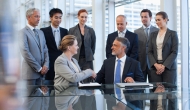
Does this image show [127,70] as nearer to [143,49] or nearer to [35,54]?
[143,49]

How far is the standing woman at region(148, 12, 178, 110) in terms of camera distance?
3.57m

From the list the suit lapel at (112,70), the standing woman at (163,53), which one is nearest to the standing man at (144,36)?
the standing woman at (163,53)

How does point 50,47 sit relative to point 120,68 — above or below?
above

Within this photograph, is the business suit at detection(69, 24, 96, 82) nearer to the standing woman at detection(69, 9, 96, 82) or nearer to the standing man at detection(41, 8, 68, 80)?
the standing woman at detection(69, 9, 96, 82)

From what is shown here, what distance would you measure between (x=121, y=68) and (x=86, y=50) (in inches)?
51.7

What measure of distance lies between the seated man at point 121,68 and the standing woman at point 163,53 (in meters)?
0.53

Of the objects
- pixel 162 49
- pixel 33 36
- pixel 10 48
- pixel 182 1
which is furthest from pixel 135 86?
pixel 10 48

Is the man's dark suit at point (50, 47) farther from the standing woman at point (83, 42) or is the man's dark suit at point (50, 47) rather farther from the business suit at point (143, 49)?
the business suit at point (143, 49)

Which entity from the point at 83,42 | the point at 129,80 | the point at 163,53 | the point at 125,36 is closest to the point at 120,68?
the point at 129,80

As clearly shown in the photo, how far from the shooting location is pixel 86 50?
172 inches

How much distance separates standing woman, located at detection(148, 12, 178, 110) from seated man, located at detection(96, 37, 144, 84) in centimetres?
53

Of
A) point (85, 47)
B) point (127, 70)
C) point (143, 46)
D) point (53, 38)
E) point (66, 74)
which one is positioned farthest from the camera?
point (85, 47)

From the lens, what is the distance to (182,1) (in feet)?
13.1

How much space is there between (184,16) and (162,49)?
2.44 feet
